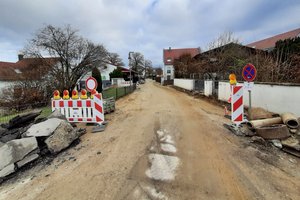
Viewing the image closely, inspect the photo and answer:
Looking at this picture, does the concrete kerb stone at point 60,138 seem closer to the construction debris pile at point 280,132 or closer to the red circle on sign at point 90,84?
the red circle on sign at point 90,84

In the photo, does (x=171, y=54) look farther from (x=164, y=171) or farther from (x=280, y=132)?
(x=164, y=171)

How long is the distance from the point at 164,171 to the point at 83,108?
15.0ft

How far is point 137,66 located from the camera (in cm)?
7512

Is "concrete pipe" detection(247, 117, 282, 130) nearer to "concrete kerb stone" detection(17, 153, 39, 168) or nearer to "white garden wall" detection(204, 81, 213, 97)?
"concrete kerb stone" detection(17, 153, 39, 168)

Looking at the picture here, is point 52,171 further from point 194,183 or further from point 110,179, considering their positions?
point 194,183

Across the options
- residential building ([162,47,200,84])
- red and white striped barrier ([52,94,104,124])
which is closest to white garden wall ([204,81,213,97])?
red and white striped barrier ([52,94,104,124])

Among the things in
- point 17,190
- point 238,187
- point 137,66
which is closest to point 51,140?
point 17,190

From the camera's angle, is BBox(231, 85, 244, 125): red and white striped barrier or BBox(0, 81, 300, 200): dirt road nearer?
BBox(0, 81, 300, 200): dirt road

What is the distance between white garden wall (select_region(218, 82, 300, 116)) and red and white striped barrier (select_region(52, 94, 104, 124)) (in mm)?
6836

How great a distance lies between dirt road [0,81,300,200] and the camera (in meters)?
2.87

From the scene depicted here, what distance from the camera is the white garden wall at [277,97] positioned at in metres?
6.16

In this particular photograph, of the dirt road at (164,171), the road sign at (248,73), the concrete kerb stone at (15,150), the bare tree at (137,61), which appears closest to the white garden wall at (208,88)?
the road sign at (248,73)

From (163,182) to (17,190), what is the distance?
257 cm

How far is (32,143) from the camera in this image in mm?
4180
